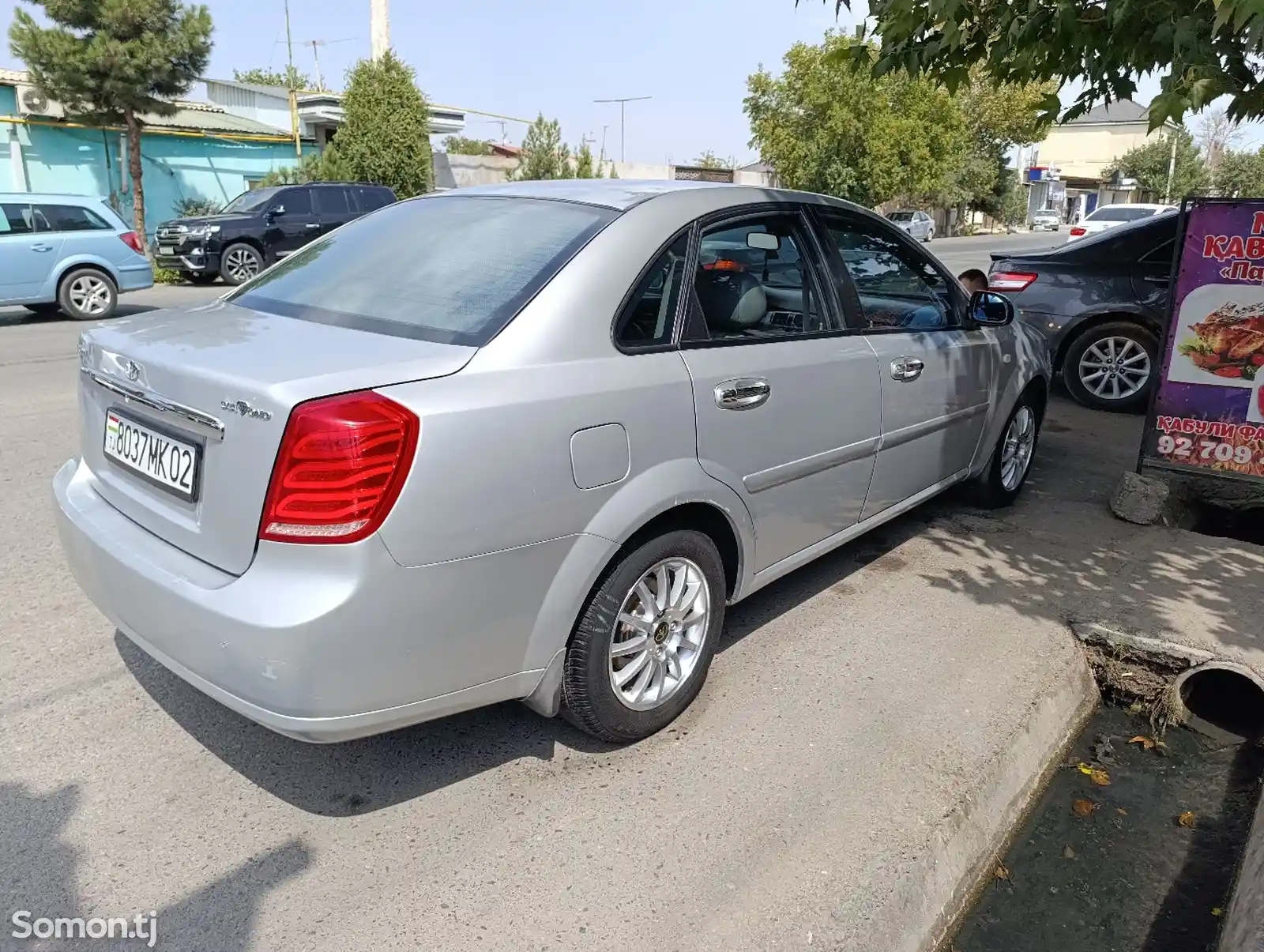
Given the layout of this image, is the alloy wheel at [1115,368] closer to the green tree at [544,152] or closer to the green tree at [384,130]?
the green tree at [384,130]

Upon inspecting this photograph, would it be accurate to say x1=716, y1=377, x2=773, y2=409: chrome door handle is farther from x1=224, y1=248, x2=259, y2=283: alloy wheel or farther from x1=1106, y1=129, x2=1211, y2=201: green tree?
x1=1106, y1=129, x2=1211, y2=201: green tree

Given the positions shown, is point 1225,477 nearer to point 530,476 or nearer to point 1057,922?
point 1057,922

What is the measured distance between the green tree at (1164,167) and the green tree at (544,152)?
4231 centimetres

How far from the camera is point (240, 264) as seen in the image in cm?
1717

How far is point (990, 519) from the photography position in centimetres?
541

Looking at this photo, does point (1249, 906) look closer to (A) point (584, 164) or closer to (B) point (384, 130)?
(B) point (384, 130)

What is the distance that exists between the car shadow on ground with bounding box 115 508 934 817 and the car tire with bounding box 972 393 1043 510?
3132mm

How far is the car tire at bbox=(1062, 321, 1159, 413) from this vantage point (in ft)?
26.6

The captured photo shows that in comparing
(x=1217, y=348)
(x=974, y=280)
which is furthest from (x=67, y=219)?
(x=1217, y=348)

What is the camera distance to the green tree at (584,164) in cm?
2944

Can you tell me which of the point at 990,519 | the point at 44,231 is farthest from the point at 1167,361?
the point at 44,231

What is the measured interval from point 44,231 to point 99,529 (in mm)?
11374

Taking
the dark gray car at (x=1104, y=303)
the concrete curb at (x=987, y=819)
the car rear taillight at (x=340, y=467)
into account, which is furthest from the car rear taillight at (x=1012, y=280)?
the car rear taillight at (x=340, y=467)

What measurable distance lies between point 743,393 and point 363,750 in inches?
65.2
